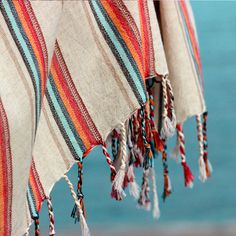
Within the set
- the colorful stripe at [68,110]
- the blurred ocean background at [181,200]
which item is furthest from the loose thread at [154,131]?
the blurred ocean background at [181,200]

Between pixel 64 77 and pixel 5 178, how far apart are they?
175mm

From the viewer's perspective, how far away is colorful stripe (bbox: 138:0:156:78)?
43.6 inches

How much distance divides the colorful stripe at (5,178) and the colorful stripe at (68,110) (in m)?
0.12

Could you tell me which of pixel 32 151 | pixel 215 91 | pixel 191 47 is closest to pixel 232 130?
pixel 215 91

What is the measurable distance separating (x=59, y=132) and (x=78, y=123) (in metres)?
0.03

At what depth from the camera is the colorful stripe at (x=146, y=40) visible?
1.11m

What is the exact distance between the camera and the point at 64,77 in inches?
43.3

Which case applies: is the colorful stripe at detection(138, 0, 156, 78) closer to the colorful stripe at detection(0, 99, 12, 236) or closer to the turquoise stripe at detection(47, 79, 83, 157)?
the turquoise stripe at detection(47, 79, 83, 157)

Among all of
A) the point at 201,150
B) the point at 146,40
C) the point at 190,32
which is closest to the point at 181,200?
the point at 201,150

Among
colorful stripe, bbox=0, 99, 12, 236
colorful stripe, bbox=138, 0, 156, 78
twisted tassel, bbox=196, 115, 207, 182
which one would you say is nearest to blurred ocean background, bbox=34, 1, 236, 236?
twisted tassel, bbox=196, 115, 207, 182

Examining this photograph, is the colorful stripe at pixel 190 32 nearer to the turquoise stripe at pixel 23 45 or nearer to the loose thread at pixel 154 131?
the loose thread at pixel 154 131

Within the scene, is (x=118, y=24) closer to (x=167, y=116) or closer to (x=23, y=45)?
(x=23, y=45)

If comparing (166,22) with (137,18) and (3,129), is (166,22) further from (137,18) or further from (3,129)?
(3,129)

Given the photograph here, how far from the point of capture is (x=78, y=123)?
3.62 feet
